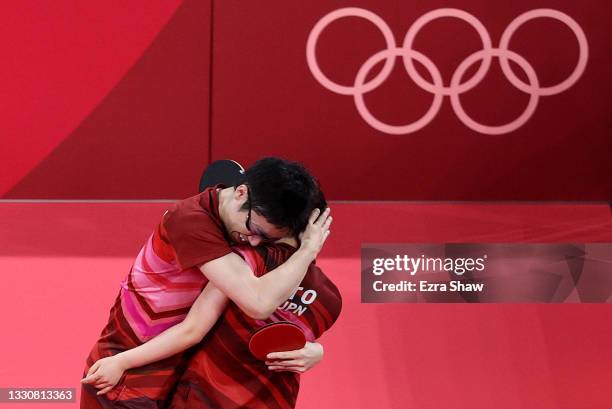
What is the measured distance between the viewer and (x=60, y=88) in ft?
13.4

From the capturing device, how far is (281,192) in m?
2.07

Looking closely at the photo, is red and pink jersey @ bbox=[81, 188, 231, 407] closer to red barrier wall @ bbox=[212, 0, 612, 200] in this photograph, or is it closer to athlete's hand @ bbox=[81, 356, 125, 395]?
athlete's hand @ bbox=[81, 356, 125, 395]

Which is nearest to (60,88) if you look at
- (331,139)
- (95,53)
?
(95,53)

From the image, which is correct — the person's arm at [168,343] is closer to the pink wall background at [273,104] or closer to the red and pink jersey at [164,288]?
the red and pink jersey at [164,288]

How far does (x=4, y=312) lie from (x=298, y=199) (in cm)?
203

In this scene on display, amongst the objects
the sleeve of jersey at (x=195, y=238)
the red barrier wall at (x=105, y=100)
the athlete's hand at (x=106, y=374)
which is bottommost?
the athlete's hand at (x=106, y=374)

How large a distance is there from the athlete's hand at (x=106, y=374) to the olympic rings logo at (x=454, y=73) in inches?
84.7

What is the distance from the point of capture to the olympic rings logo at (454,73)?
410 centimetres

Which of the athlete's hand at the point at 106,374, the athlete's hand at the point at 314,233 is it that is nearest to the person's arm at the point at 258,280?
the athlete's hand at the point at 314,233

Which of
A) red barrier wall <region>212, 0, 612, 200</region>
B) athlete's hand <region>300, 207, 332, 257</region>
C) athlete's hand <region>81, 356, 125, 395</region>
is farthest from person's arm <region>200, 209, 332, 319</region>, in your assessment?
red barrier wall <region>212, 0, 612, 200</region>

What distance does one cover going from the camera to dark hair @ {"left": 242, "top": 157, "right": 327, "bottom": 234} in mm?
2074

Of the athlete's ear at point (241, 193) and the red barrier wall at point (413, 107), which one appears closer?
the athlete's ear at point (241, 193)

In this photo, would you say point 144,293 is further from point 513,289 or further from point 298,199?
point 513,289

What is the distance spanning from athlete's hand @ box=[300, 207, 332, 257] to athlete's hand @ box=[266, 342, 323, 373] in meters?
0.21
